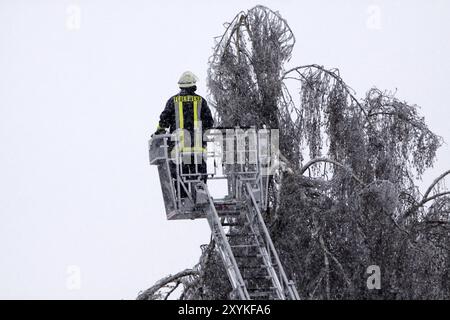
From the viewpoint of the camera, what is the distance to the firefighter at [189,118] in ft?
81.9

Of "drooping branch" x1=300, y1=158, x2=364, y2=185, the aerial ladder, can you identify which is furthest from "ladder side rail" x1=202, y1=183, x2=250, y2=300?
"drooping branch" x1=300, y1=158, x2=364, y2=185

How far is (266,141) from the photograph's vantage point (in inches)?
1004

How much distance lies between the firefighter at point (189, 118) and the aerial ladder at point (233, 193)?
0.07m

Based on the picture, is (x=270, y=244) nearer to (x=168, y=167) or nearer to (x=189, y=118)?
(x=168, y=167)

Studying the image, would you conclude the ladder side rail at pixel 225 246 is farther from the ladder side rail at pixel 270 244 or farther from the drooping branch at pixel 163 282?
the drooping branch at pixel 163 282

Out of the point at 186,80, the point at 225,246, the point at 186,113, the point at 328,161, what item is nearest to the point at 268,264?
the point at 225,246

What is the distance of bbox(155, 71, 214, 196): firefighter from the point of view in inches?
982

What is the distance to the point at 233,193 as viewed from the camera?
25.2m

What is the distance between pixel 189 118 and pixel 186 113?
0.30ft

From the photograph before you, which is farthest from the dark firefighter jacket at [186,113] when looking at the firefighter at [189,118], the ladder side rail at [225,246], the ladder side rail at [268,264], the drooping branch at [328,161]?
the drooping branch at [328,161]

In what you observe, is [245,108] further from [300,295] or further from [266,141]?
[300,295]

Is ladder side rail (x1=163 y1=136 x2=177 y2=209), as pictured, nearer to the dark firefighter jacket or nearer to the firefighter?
the firefighter
